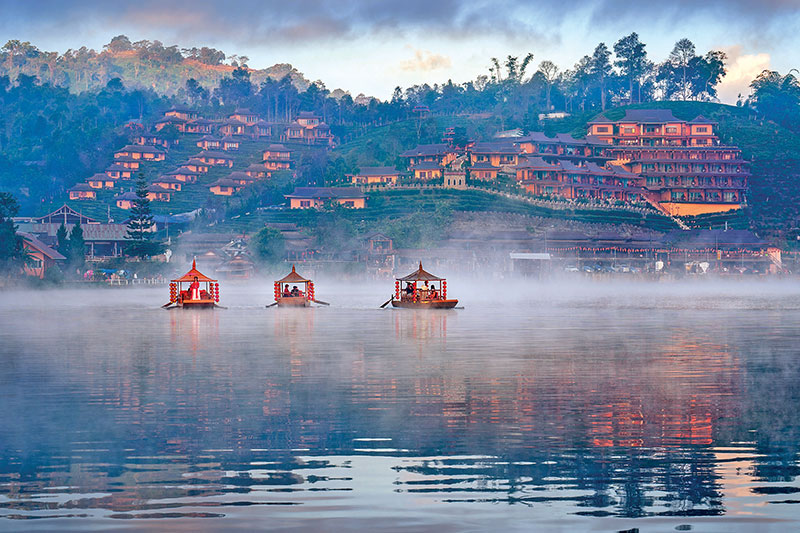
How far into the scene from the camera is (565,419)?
67.3 feet

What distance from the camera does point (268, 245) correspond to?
368 ft

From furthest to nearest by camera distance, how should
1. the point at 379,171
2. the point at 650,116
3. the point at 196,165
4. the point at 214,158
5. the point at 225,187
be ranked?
1. the point at 214,158
2. the point at 650,116
3. the point at 196,165
4. the point at 225,187
5. the point at 379,171

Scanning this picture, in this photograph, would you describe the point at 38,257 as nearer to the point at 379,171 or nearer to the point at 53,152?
the point at 379,171

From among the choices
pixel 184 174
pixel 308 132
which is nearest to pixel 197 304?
pixel 184 174

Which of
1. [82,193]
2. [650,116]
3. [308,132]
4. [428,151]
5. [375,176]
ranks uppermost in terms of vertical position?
[308,132]

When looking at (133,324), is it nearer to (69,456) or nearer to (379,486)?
(69,456)

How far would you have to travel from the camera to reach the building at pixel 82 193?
149 metres

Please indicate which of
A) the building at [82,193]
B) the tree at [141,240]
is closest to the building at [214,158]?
the building at [82,193]

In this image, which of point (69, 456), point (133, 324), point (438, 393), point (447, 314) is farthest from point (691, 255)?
point (69, 456)

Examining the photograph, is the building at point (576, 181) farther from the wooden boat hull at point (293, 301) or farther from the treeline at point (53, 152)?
the wooden boat hull at point (293, 301)

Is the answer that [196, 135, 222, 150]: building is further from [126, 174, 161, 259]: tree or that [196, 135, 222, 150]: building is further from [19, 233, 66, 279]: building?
[19, 233, 66, 279]: building

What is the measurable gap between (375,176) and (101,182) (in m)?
44.7

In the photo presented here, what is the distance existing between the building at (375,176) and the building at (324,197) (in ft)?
27.1

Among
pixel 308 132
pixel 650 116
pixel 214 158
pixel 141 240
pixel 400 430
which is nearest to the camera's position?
pixel 400 430
